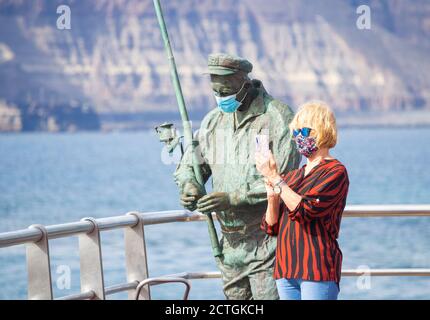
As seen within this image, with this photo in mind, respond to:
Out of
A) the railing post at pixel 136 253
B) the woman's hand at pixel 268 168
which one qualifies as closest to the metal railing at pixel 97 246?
the railing post at pixel 136 253

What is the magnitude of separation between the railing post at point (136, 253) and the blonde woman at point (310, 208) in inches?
79.8

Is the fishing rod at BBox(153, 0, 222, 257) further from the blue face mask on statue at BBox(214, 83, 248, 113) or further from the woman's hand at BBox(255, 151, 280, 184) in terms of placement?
the woman's hand at BBox(255, 151, 280, 184)

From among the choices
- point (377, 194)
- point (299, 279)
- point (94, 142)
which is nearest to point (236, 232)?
point (299, 279)

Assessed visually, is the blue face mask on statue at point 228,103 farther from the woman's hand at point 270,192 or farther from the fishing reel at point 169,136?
the woman's hand at point 270,192

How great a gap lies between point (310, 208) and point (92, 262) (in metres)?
1.99

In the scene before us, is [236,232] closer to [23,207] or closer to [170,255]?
[170,255]

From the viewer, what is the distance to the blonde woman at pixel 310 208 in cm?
582

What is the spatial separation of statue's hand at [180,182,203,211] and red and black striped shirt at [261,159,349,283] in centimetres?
76

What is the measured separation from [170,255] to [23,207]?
88.2 ft

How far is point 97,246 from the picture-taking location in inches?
293

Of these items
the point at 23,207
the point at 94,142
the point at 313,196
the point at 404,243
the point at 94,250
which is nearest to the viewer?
the point at 313,196

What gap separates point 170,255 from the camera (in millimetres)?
41281

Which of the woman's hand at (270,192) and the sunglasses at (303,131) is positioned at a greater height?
the sunglasses at (303,131)

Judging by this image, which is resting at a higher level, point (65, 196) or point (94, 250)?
point (94, 250)
